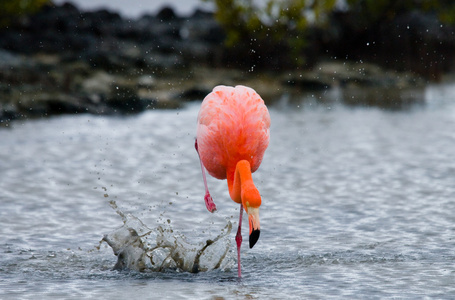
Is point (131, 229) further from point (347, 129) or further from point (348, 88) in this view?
point (348, 88)

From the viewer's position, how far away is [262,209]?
7008 mm

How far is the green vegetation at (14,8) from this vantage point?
2441 cm

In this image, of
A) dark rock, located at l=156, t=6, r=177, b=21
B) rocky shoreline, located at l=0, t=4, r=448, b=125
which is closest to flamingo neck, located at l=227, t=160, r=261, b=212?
rocky shoreline, located at l=0, t=4, r=448, b=125

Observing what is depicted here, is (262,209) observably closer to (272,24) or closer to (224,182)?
(224,182)

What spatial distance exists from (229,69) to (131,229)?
19.7 m

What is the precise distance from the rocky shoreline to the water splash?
8090 millimetres

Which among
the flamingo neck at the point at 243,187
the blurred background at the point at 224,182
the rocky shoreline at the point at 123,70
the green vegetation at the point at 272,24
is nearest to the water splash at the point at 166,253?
the blurred background at the point at 224,182

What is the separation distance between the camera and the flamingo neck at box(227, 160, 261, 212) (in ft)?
14.9

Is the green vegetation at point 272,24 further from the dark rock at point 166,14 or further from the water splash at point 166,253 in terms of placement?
the water splash at point 166,253

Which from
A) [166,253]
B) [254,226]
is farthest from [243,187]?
[166,253]

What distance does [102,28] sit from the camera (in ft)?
95.4

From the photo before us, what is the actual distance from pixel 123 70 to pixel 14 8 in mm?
6590

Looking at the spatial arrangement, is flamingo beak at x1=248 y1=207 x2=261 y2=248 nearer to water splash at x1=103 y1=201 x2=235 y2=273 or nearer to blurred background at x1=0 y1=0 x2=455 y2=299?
blurred background at x1=0 y1=0 x2=455 y2=299

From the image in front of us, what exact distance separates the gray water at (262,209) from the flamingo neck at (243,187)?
0.55 m
